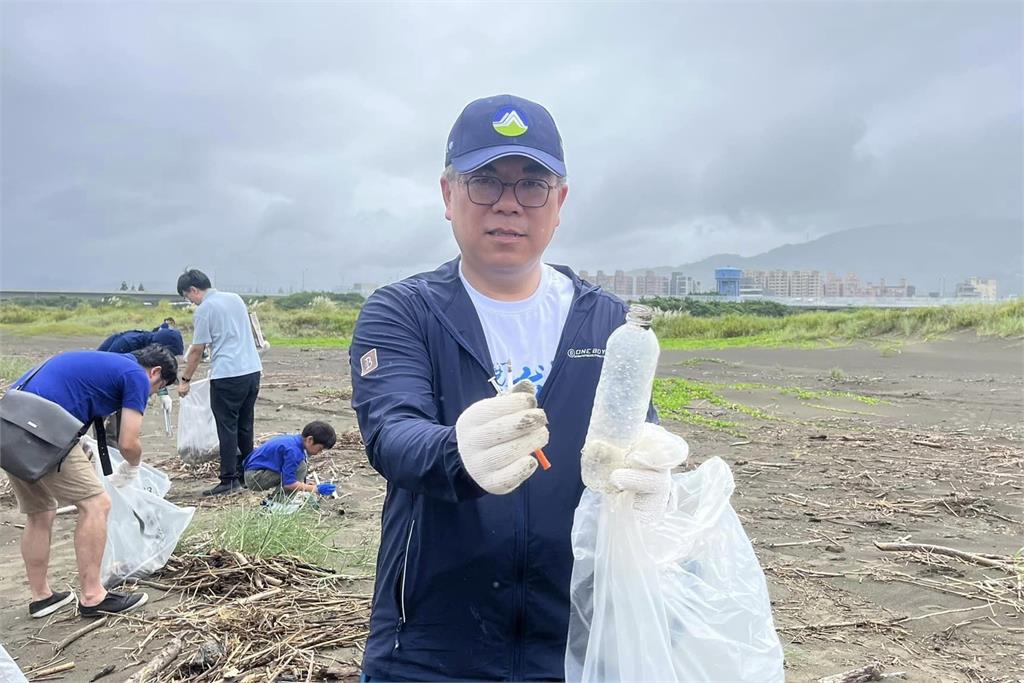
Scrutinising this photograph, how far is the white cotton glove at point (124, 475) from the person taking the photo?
159 inches

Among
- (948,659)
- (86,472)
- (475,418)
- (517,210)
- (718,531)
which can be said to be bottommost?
(948,659)

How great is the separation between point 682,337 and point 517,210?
25727 mm

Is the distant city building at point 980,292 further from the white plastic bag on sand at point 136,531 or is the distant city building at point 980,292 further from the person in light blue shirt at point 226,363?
the white plastic bag on sand at point 136,531

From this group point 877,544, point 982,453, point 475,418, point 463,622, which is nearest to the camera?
point 475,418

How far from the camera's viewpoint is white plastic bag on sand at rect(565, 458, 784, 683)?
55.7 inches

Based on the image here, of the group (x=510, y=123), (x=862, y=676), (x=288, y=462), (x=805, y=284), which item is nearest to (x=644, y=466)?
(x=510, y=123)

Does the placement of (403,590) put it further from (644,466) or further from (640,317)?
(640,317)

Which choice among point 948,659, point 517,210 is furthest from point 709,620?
point 948,659

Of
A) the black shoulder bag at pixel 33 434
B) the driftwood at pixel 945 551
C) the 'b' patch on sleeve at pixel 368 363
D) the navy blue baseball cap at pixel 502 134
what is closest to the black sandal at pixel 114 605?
the black shoulder bag at pixel 33 434

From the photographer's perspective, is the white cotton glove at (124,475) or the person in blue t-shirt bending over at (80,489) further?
the white cotton glove at (124,475)

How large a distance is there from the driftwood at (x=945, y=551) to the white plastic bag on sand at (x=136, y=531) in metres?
4.56

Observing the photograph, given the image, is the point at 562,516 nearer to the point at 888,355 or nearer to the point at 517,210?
the point at 517,210

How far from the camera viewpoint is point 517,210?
170cm

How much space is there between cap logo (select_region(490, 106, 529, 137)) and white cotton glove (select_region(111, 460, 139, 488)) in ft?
11.7
